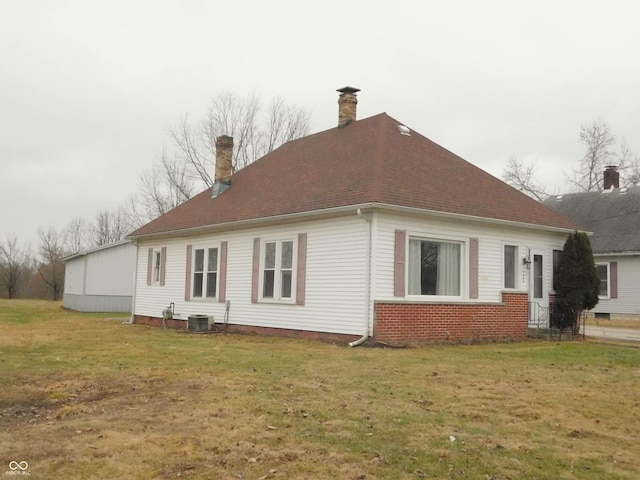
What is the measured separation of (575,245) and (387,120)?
6335mm

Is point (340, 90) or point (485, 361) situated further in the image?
point (340, 90)

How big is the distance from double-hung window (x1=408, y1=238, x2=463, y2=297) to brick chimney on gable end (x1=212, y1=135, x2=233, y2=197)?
30.3 feet

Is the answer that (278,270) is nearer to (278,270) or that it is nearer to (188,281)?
(278,270)

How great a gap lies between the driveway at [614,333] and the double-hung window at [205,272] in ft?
36.6

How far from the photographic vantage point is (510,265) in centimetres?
1684

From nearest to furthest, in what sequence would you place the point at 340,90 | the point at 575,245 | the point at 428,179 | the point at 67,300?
1. the point at 428,179
2. the point at 575,245
3. the point at 340,90
4. the point at 67,300

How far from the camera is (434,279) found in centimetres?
1511

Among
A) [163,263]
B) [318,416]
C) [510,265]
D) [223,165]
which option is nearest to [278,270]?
[510,265]

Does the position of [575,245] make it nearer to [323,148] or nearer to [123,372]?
[323,148]

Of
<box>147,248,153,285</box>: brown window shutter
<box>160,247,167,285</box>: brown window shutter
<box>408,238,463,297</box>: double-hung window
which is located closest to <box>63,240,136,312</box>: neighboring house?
<box>147,248,153,285</box>: brown window shutter

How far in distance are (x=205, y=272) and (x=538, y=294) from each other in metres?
9.72

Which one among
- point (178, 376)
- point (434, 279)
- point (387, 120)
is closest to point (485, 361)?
point (434, 279)

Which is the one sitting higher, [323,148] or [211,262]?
[323,148]

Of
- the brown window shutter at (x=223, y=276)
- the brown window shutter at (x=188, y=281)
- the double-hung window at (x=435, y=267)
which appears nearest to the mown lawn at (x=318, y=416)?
the double-hung window at (x=435, y=267)
